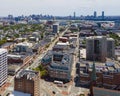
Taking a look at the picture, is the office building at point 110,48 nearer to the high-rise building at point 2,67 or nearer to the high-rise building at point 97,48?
the high-rise building at point 97,48

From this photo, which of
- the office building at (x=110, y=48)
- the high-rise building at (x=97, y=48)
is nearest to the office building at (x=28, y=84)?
the high-rise building at (x=97, y=48)

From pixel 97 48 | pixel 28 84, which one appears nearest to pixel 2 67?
pixel 28 84

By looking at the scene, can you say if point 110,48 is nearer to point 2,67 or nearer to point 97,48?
point 97,48

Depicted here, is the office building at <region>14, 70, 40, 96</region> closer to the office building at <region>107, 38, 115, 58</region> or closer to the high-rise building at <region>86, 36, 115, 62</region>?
the high-rise building at <region>86, 36, 115, 62</region>

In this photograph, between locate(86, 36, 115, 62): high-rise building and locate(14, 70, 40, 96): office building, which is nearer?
locate(14, 70, 40, 96): office building

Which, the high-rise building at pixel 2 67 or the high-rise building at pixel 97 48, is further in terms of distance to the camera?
the high-rise building at pixel 97 48

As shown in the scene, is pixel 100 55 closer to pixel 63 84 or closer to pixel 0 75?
pixel 63 84

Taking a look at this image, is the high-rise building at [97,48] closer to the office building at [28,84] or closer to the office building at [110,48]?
the office building at [110,48]

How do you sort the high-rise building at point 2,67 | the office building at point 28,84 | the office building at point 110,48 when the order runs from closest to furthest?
the office building at point 28,84 → the high-rise building at point 2,67 → the office building at point 110,48

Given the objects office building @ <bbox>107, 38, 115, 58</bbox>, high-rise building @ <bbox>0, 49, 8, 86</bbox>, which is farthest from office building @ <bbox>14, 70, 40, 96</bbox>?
office building @ <bbox>107, 38, 115, 58</bbox>

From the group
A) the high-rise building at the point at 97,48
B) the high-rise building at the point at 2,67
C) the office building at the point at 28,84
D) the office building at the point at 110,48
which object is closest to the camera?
the office building at the point at 28,84

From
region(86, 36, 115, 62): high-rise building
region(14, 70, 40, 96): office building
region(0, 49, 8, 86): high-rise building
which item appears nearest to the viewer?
region(14, 70, 40, 96): office building

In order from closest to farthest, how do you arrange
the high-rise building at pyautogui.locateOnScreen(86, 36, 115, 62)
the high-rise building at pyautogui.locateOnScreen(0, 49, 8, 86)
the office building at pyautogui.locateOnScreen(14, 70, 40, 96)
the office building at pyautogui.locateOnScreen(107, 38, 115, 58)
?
the office building at pyautogui.locateOnScreen(14, 70, 40, 96), the high-rise building at pyautogui.locateOnScreen(0, 49, 8, 86), the high-rise building at pyautogui.locateOnScreen(86, 36, 115, 62), the office building at pyautogui.locateOnScreen(107, 38, 115, 58)
